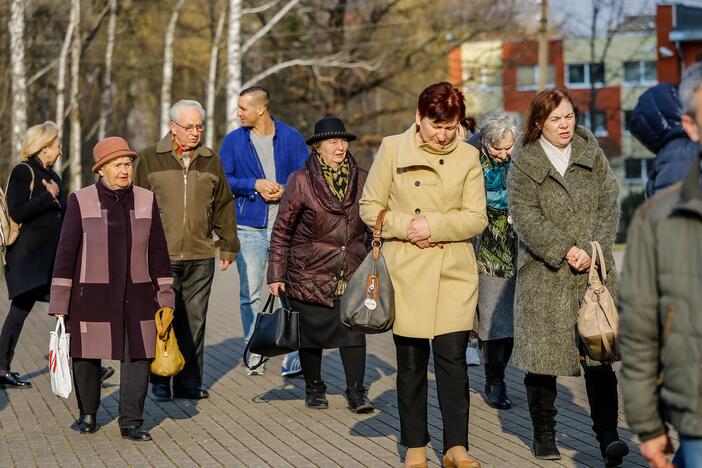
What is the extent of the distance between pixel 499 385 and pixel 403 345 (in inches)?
84.6

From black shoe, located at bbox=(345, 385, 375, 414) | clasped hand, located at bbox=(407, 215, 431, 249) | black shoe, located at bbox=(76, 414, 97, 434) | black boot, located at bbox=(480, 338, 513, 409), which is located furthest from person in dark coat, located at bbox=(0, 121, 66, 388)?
clasped hand, located at bbox=(407, 215, 431, 249)

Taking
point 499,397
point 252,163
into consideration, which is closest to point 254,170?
point 252,163

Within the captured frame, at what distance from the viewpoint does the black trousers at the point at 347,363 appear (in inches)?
336

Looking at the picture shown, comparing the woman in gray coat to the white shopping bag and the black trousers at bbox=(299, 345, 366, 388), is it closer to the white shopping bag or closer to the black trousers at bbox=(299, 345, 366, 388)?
the black trousers at bbox=(299, 345, 366, 388)

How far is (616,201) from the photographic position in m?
6.79

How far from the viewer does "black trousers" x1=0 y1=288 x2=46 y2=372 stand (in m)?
9.85

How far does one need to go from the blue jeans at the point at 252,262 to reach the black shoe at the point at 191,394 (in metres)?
1.20

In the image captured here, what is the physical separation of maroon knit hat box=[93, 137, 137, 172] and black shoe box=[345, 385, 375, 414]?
2080mm

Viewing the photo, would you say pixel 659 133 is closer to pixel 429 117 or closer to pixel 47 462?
pixel 429 117

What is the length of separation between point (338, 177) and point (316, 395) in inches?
56.6

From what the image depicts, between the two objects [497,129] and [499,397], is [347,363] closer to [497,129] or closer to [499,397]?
[499,397]

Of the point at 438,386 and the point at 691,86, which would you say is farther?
the point at 438,386

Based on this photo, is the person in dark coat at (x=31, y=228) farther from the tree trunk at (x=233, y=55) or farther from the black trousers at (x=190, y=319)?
the tree trunk at (x=233, y=55)

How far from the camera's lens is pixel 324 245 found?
8.53 meters
